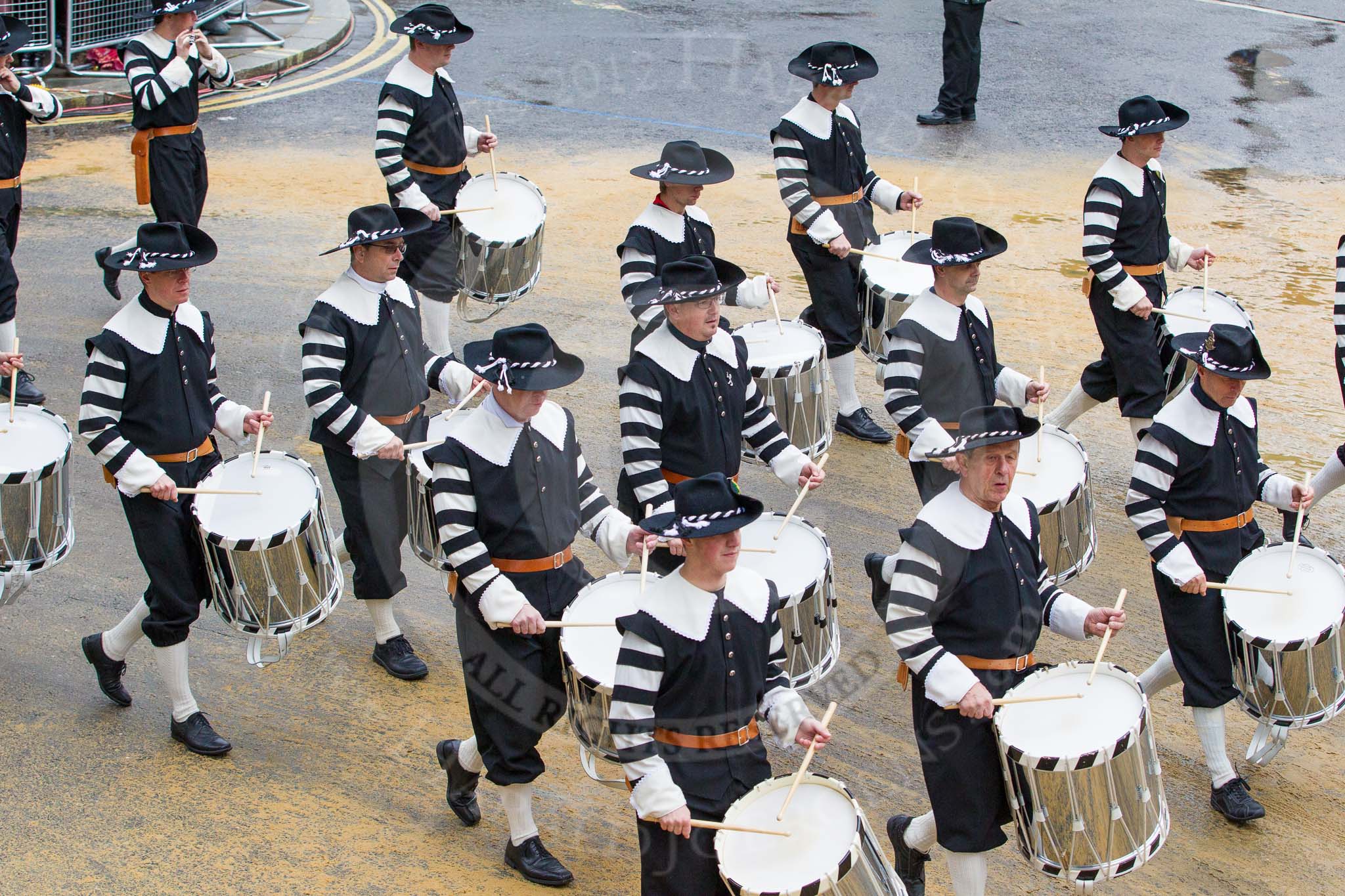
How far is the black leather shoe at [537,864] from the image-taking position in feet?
17.6

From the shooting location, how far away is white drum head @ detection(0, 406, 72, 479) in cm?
611

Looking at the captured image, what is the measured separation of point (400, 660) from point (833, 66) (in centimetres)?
422

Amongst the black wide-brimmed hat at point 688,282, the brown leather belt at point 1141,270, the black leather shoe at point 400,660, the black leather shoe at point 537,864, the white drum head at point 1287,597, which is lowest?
the black leather shoe at point 400,660

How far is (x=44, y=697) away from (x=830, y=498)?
13.7ft

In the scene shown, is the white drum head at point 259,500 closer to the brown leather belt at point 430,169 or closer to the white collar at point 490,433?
the white collar at point 490,433

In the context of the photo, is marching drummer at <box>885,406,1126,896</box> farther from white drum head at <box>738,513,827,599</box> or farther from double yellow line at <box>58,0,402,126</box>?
double yellow line at <box>58,0,402,126</box>

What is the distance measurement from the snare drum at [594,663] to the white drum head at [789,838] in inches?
26.8

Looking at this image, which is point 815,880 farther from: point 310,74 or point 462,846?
point 310,74

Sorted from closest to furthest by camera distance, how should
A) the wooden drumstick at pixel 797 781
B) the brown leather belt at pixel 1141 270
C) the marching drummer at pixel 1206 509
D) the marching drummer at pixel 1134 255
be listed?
the wooden drumstick at pixel 797 781
the marching drummer at pixel 1206 509
the marching drummer at pixel 1134 255
the brown leather belt at pixel 1141 270

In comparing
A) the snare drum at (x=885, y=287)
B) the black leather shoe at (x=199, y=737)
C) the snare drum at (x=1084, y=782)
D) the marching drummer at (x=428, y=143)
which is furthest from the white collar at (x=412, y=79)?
the snare drum at (x=1084, y=782)

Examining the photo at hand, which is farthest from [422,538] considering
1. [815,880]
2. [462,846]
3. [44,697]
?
[815,880]

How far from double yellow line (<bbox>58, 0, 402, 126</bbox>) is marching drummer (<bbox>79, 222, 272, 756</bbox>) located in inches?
340

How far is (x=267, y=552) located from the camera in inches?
224

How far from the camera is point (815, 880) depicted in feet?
13.4
